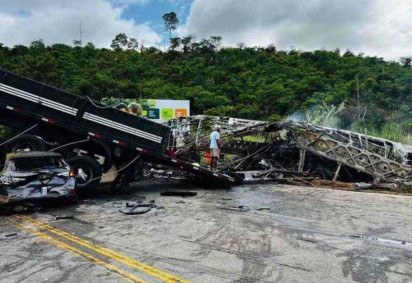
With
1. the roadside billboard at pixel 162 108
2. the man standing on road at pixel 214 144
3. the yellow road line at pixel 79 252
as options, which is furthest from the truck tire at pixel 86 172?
the roadside billboard at pixel 162 108

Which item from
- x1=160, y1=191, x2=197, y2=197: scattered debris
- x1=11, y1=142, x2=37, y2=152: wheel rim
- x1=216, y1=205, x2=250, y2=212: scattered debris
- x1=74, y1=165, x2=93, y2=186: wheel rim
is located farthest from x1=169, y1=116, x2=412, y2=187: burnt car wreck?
x1=11, y1=142, x2=37, y2=152: wheel rim

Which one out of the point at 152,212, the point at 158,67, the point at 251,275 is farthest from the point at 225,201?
the point at 158,67

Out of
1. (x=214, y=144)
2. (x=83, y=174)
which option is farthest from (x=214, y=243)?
(x=214, y=144)

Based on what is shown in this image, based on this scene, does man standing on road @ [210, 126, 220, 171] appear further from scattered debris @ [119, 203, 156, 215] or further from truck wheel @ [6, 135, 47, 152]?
truck wheel @ [6, 135, 47, 152]

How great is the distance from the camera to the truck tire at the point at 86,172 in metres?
12.1

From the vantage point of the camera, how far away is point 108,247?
646 centimetres

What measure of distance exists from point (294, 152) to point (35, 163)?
10.4 meters

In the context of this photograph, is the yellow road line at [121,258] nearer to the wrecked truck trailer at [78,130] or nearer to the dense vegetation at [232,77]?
the wrecked truck trailer at [78,130]

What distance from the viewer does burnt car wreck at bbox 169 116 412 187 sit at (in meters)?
15.6

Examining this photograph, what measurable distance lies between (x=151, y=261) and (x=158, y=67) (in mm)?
58368

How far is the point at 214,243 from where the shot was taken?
6664mm

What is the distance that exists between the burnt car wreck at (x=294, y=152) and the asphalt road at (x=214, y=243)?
456 centimetres

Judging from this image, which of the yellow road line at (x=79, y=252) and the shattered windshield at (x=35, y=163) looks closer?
the yellow road line at (x=79, y=252)

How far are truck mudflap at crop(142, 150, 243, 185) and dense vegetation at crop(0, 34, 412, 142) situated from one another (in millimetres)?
20716
